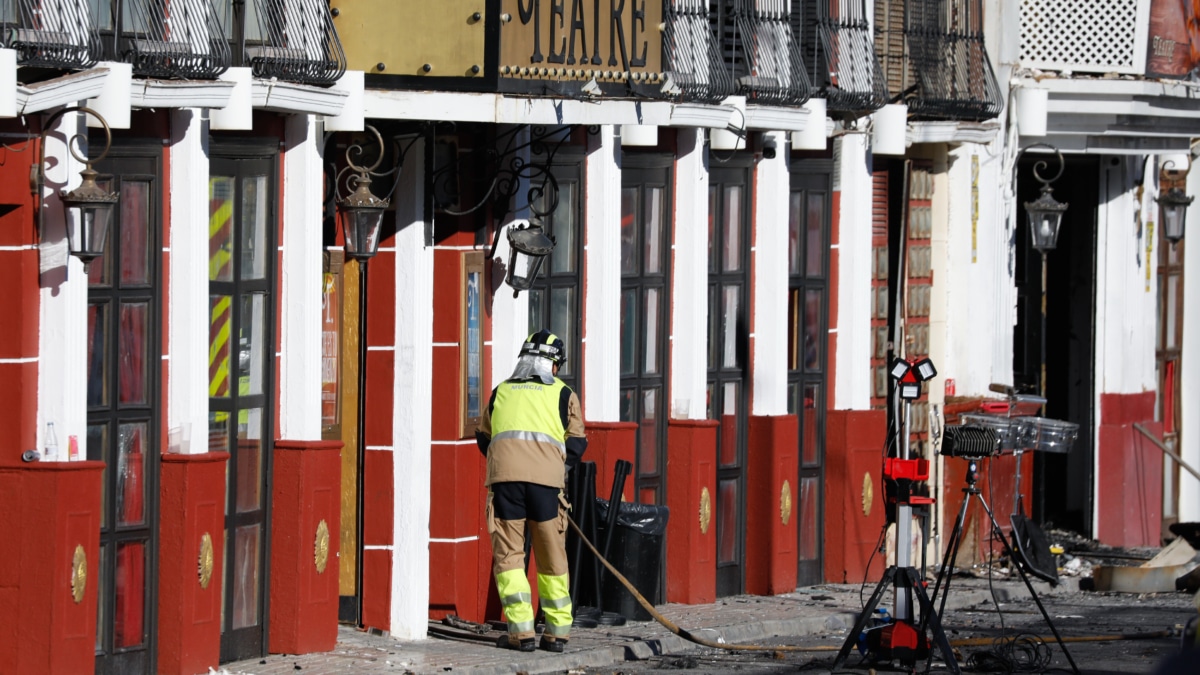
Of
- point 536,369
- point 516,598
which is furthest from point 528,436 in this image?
point 516,598

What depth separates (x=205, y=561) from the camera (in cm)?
1359

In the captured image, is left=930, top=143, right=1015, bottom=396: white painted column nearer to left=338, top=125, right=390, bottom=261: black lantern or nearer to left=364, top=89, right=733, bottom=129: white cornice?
left=364, top=89, right=733, bottom=129: white cornice

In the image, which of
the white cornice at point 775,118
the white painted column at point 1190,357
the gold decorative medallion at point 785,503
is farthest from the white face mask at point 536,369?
the white painted column at point 1190,357

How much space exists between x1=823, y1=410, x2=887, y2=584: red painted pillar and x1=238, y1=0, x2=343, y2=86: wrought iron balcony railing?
6.49 meters

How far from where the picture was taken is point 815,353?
19562mm

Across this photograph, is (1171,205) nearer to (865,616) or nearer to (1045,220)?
(1045,220)

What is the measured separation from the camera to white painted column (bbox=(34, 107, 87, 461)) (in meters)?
12.5

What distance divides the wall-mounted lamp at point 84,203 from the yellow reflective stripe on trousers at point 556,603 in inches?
142

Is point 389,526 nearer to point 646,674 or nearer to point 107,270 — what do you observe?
point 646,674

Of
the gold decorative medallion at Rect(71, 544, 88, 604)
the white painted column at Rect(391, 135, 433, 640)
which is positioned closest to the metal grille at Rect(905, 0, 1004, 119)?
the white painted column at Rect(391, 135, 433, 640)

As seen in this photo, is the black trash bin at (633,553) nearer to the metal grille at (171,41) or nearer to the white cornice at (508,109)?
the white cornice at (508,109)

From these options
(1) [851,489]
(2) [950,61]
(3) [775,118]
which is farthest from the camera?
(2) [950,61]

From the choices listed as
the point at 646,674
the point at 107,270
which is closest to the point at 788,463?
the point at 646,674

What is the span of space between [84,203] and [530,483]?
3.49 meters
